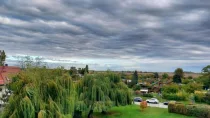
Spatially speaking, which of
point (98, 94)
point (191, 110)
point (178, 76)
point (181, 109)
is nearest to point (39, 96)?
point (98, 94)

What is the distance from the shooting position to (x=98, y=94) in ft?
71.1

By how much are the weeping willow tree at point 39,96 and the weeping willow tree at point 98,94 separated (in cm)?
1009

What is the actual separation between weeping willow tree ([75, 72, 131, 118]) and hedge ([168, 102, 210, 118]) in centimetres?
689

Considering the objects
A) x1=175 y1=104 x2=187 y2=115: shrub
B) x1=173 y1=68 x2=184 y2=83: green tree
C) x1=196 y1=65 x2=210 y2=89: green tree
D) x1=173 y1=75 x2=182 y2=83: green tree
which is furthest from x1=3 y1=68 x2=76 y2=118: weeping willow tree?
x1=173 y1=68 x2=184 y2=83: green tree

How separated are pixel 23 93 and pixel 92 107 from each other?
12.9m

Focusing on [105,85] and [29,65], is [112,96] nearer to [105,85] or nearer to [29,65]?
[105,85]

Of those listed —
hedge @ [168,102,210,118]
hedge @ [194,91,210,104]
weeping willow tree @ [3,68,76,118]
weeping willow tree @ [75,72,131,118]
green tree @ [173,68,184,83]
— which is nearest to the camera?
weeping willow tree @ [3,68,76,118]

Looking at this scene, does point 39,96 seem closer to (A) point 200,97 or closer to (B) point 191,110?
(B) point 191,110

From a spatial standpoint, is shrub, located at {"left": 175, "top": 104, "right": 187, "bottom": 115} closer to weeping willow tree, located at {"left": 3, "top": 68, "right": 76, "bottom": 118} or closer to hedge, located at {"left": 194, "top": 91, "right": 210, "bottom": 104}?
hedge, located at {"left": 194, "top": 91, "right": 210, "bottom": 104}

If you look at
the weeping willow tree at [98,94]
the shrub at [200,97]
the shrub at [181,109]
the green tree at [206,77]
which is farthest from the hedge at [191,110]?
the green tree at [206,77]

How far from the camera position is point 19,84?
8.94 metres

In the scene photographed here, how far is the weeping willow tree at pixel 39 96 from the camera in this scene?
835cm

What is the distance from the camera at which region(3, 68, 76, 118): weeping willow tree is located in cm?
835

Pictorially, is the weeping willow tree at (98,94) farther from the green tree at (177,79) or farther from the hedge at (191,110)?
the green tree at (177,79)
